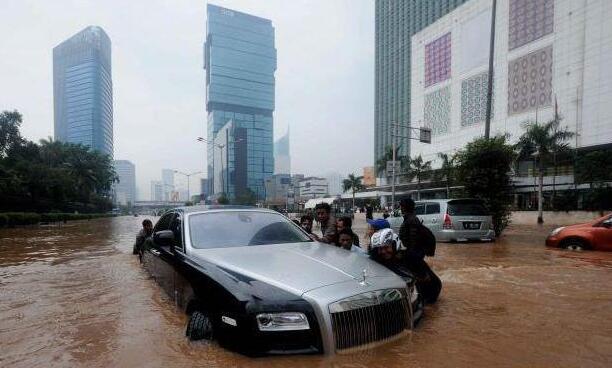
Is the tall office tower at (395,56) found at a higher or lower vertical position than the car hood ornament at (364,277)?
higher

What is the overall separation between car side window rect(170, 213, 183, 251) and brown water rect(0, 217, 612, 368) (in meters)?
0.83

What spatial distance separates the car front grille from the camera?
10.6 feet

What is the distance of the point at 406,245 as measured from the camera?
5668 mm

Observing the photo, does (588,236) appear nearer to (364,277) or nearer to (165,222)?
(364,277)

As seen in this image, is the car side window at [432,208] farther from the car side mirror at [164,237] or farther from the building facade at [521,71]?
the building facade at [521,71]

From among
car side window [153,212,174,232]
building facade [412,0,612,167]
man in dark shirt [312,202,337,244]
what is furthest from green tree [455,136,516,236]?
building facade [412,0,612,167]

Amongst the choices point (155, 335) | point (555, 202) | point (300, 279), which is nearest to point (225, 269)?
point (300, 279)

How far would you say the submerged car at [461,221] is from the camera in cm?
1359

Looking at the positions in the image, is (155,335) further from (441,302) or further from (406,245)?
(441,302)

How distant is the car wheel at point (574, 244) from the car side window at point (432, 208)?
12.3ft

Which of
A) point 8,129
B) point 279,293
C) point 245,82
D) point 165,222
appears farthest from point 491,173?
point 245,82

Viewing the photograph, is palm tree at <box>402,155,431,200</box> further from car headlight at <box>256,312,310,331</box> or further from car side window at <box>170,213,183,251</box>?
car headlight at <box>256,312,310,331</box>

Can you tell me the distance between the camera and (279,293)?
327 cm

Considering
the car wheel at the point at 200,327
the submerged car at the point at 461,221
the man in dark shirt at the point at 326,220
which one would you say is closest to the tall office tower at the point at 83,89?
the submerged car at the point at 461,221
